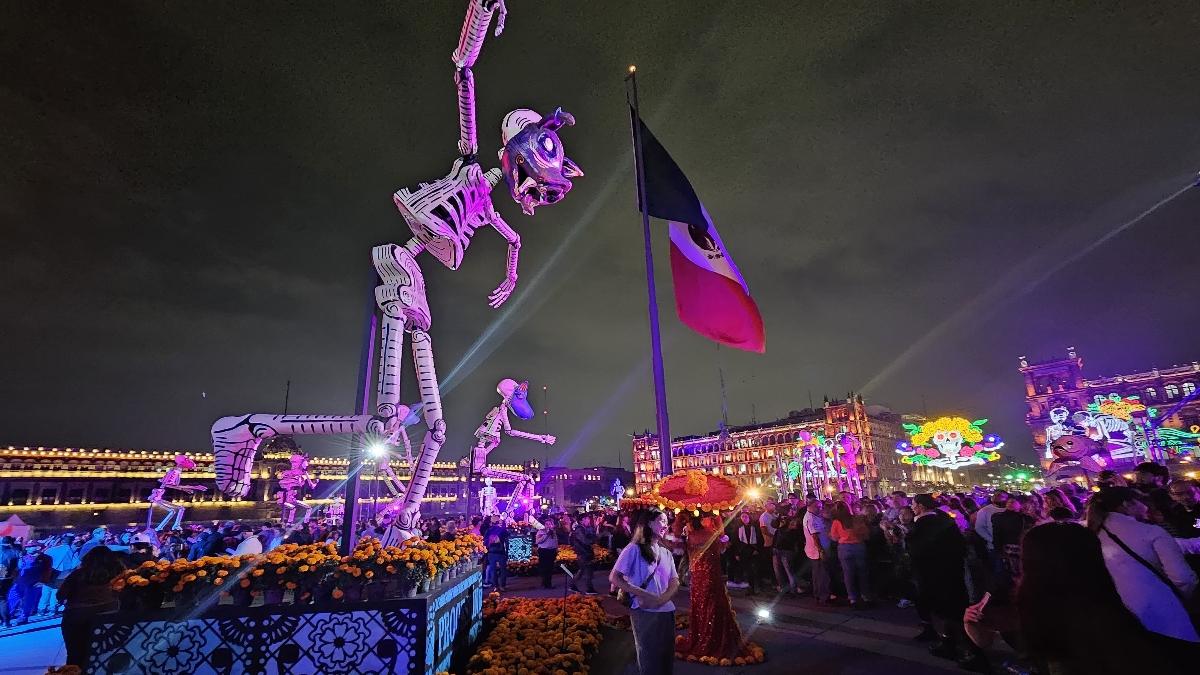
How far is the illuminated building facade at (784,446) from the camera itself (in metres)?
99.9

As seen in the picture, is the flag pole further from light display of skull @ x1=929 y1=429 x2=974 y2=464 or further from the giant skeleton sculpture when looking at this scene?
light display of skull @ x1=929 y1=429 x2=974 y2=464

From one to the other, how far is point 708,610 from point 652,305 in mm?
5295

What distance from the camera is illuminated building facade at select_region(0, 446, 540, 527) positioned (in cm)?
5241

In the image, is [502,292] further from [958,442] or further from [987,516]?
[958,442]

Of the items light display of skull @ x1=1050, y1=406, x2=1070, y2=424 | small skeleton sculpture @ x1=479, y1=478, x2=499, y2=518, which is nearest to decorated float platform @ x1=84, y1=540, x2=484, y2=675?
small skeleton sculpture @ x1=479, y1=478, x2=499, y2=518

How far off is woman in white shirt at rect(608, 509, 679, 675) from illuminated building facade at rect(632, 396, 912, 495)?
9521cm

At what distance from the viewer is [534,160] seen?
343 inches

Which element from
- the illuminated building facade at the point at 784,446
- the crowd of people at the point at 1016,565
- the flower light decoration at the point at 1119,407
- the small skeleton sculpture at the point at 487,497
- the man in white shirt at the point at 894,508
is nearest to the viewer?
the crowd of people at the point at 1016,565

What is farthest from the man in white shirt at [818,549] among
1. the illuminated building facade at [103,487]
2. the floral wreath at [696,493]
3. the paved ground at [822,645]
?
the illuminated building facade at [103,487]

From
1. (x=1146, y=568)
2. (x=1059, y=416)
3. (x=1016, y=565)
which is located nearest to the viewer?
(x=1146, y=568)

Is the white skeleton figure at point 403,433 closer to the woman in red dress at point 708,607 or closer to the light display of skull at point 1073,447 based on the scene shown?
the woman in red dress at point 708,607

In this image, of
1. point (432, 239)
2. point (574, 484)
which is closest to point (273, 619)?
point (432, 239)

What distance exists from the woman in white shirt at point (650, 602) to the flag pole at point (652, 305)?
3385 millimetres

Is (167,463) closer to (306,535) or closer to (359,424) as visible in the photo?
(306,535)
